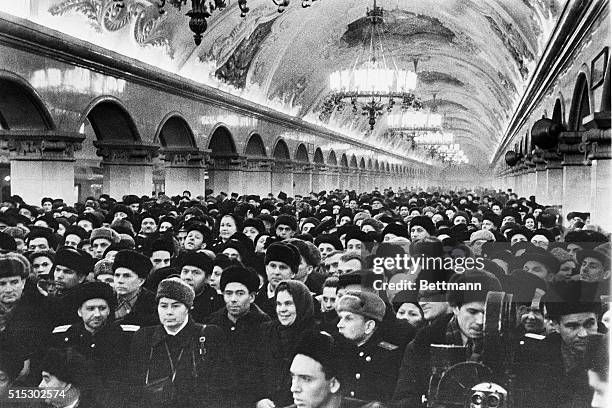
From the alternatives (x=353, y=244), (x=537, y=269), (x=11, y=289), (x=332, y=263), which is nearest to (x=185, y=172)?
(x=353, y=244)

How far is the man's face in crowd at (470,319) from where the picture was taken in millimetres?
4637

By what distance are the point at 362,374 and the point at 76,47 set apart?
11.6 m

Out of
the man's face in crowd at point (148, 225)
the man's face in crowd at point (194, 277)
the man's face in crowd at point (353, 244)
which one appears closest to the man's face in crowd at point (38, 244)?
the man's face in crowd at point (194, 277)

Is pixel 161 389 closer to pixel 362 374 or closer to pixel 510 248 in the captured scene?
pixel 362 374

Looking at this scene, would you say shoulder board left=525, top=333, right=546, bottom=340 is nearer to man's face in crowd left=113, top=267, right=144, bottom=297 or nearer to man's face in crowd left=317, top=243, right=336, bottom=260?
man's face in crowd left=113, top=267, right=144, bottom=297

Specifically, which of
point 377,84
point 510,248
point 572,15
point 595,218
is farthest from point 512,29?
point 510,248

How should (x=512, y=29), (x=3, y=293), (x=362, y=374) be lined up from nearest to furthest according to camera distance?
(x=362, y=374)
(x=3, y=293)
(x=512, y=29)

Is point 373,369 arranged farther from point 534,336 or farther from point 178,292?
point 178,292

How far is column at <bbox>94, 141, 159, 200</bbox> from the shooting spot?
57.1 ft

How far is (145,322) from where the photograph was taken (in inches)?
198

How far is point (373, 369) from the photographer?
450 centimetres

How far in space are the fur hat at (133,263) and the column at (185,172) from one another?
14482mm

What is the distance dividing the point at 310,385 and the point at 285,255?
7.76 ft

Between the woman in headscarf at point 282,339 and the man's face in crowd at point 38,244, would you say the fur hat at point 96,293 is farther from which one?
the man's face in crowd at point 38,244
